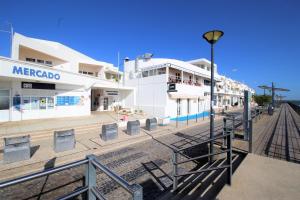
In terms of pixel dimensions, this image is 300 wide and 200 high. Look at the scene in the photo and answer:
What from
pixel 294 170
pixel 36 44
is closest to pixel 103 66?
pixel 36 44

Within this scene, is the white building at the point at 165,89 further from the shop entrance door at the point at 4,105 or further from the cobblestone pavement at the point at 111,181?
the shop entrance door at the point at 4,105

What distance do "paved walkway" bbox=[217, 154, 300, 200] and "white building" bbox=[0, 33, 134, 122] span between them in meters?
14.1

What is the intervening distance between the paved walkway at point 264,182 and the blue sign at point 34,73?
14.1m

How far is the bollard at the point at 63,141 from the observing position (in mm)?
7047

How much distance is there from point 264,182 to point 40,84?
1662cm

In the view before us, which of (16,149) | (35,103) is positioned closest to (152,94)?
(35,103)

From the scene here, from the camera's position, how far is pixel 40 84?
45.4 ft

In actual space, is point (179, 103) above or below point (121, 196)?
above

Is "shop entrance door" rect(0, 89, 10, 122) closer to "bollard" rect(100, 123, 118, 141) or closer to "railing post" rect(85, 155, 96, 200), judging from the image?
"bollard" rect(100, 123, 118, 141)

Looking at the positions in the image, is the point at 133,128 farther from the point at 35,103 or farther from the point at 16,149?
the point at 35,103

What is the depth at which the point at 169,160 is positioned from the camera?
6.36 meters

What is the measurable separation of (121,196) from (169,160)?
110 inches

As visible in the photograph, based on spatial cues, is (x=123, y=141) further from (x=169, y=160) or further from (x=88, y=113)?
(x=88, y=113)

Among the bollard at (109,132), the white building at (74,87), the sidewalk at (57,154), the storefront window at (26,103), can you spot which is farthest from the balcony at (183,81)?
the storefront window at (26,103)
